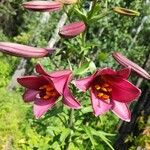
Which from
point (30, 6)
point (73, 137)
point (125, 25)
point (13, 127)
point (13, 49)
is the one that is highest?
point (30, 6)

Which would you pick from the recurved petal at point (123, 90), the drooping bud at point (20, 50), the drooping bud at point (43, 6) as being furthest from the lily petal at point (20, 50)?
the recurved petal at point (123, 90)

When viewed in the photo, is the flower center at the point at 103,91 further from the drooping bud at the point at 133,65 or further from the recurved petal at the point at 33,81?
the recurved petal at the point at 33,81

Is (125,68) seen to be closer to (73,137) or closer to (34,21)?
(73,137)

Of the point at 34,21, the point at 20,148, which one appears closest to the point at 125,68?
the point at 20,148

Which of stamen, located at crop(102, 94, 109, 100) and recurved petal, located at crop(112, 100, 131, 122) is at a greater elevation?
stamen, located at crop(102, 94, 109, 100)

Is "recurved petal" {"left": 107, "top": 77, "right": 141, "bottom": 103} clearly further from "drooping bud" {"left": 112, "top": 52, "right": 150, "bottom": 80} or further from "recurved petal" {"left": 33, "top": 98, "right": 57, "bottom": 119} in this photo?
"recurved petal" {"left": 33, "top": 98, "right": 57, "bottom": 119}

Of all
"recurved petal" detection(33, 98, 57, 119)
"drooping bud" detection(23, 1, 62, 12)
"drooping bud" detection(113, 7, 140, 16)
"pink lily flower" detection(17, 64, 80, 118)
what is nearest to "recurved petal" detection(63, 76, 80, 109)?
"pink lily flower" detection(17, 64, 80, 118)
